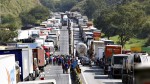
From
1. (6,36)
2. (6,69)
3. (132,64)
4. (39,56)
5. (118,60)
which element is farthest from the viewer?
(6,36)

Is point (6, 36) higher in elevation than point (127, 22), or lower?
lower

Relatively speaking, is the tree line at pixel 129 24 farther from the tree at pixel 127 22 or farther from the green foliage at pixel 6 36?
the green foliage at pixel 6 36

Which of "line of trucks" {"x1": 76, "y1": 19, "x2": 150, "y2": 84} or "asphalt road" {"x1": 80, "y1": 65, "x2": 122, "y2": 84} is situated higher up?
"line of trucks" {"x1": 76, "y1": 19, "x2": 150, "y2": 84}

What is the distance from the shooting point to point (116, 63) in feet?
139

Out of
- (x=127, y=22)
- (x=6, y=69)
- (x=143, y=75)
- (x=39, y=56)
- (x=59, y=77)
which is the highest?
(x=127, y=22)

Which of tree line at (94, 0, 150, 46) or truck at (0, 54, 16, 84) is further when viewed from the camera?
tree line at (94, 0, 150, 46)

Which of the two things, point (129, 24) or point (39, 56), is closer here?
point (39, 56)

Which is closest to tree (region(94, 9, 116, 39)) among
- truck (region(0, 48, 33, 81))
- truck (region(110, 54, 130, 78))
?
truck (region(110, 54, 130, 78))

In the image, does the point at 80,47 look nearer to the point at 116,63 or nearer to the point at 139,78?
the point at 116,63

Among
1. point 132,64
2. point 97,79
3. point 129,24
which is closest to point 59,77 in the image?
point 97,79

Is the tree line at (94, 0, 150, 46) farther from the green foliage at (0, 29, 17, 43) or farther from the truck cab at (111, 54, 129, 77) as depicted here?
the truck cab at (111, 54, 129, 77)

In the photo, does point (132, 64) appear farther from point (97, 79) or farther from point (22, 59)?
point (97, 79)

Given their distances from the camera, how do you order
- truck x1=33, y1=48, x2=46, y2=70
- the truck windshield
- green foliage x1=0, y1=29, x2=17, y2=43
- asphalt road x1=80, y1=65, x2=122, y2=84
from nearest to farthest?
asphalt road x1=80, y1=65, x2=122, y2=84 → the truck windshield → truck x1=33, y1=48, x2=46, y2=70 → green foliage x1=0, y1=29, x2=17, y2=43

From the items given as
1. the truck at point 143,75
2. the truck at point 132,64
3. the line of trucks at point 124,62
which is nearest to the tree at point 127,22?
the line of trucks at point 124,62
